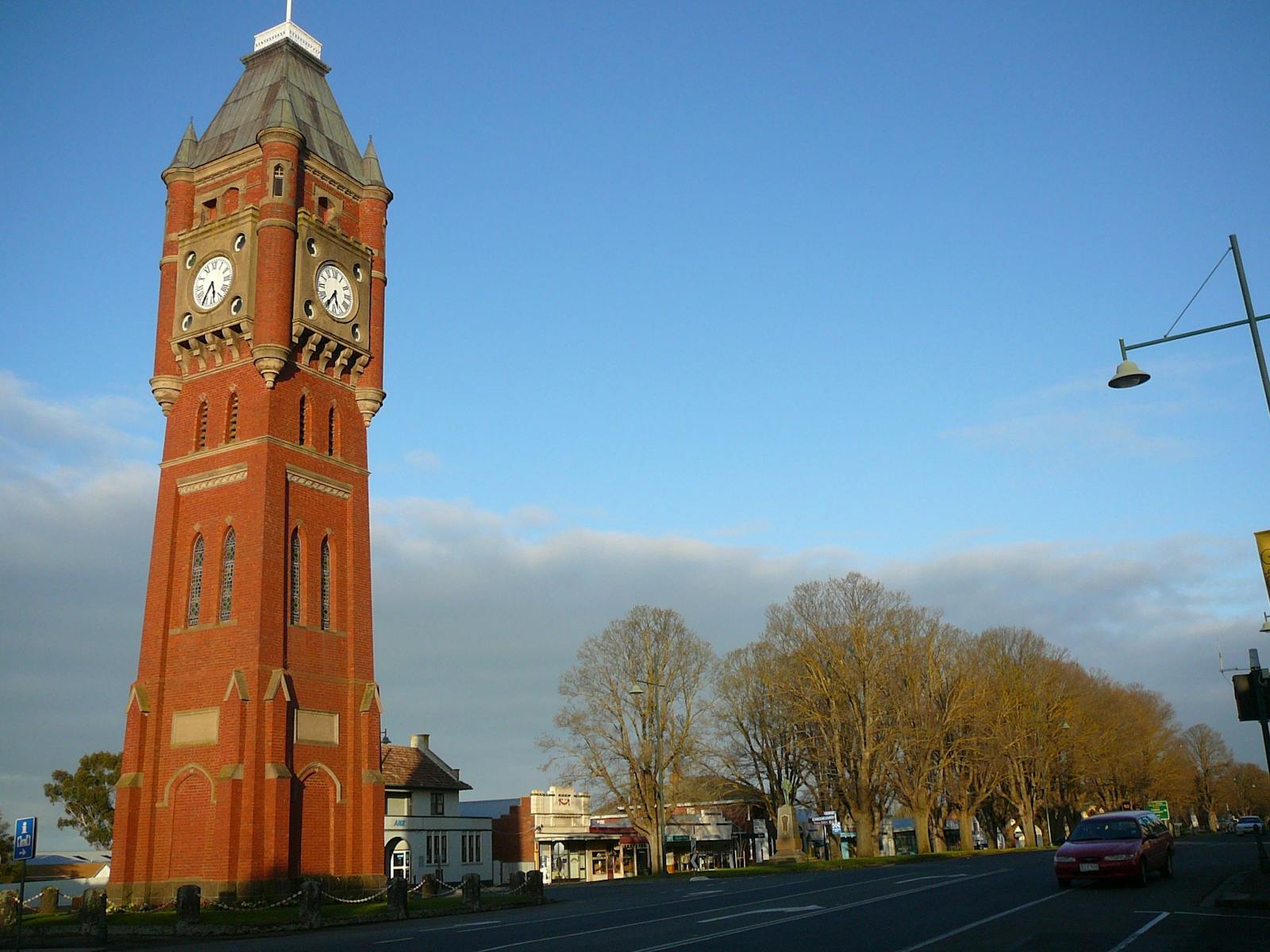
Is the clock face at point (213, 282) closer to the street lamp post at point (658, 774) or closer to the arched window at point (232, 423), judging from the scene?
the arched window at point (232, 423)

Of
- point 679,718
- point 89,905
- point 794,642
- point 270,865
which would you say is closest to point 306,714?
point 270,865

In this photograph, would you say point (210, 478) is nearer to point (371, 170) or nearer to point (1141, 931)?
point (371, 170)

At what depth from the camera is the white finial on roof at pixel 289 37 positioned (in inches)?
1900

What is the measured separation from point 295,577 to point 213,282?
13080 millimetres

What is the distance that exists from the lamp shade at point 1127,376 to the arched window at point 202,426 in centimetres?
3412

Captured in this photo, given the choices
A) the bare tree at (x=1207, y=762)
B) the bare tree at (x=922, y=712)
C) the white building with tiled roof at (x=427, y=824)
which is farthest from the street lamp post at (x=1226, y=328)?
the bare tree at (x=1207, y=762)

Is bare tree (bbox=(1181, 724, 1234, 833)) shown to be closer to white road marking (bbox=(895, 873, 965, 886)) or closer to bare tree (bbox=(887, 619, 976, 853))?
bare tree (bbox=(887, 619, 976, 853))

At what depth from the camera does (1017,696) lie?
72.4 m

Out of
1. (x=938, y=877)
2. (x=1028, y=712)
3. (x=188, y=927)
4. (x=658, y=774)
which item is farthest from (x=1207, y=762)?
(x=188, y=927)

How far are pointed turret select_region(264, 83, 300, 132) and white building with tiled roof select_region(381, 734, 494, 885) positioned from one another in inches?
1371

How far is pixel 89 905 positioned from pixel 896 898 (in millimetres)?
22460

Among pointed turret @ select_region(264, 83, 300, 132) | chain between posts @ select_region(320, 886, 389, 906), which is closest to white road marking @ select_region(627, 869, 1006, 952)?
chain between posts @ select_region(320, 886, 389, 906)

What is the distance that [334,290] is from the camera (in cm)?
4400

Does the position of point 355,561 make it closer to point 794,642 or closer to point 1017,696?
point 794,642
